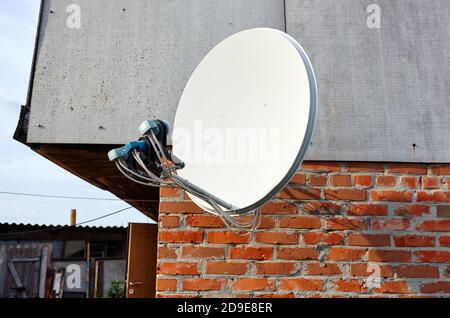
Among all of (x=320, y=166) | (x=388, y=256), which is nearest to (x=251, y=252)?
(x=320, y=166)

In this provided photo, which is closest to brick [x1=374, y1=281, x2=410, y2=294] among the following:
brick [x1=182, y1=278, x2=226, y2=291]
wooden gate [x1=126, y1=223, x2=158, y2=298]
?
brick [x1=182, y1=278, x2=226, y2=291]

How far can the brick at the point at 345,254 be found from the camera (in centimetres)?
223

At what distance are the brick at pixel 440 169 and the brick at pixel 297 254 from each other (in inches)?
30.8

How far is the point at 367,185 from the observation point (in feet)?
7.60

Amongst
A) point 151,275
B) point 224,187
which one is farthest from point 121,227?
point 224,187

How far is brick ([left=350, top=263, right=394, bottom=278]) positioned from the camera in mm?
2213

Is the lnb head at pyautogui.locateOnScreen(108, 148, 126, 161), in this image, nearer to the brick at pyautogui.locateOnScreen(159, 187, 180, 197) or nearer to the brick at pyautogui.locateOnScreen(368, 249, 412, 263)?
the brick at pyautogui.locateOnScreen(159, 187, 180, 197)

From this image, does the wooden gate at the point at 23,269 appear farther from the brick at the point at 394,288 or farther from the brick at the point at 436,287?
the brick at the point at 436,287

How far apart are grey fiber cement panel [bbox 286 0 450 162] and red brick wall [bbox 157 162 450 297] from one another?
113mm

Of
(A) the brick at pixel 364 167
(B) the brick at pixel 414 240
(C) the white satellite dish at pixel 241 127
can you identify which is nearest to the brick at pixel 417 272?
(B) the brick at pixel 414 240

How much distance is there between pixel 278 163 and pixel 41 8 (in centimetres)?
181

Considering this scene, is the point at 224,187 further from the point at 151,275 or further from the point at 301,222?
the point at 151,275

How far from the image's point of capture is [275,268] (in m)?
2.22

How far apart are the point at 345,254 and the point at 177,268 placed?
864mm
